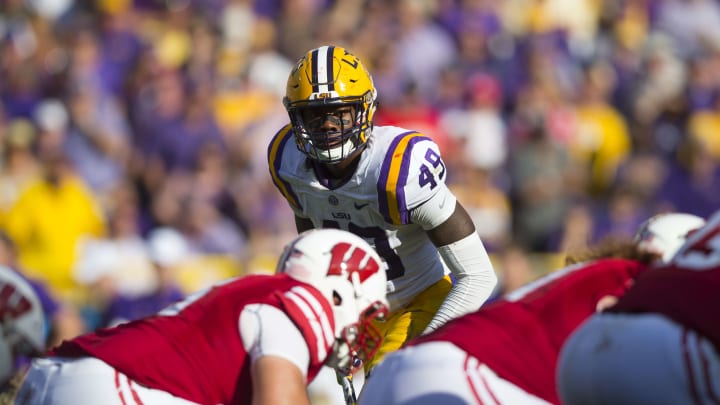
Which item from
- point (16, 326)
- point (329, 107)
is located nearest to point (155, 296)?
point (16, 326)

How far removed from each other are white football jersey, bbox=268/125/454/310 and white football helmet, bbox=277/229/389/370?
109 cm

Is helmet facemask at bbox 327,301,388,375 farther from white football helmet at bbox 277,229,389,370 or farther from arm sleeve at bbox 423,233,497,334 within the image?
arm sleeve at bbox 423,233,497,334

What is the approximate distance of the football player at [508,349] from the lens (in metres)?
3.48

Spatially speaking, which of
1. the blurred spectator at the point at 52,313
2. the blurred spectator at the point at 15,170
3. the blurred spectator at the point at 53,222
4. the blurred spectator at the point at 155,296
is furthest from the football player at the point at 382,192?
the blurred spectator at the point at 15,170

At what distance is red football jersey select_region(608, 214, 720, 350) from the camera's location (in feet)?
9.84

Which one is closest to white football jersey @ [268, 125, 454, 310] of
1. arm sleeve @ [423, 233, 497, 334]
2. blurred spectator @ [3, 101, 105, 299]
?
arm sleeve @ [423, 233, 497, 334]

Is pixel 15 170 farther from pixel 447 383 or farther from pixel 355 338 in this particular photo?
pixel 447 383

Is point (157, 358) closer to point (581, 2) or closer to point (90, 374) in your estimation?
point (90, 374)

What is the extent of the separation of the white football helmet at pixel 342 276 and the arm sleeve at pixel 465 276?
106cm

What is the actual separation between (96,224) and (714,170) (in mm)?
5495

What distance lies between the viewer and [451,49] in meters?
11.8

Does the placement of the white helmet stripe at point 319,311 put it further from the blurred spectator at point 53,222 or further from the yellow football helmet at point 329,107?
the blurred spectator at point 53,222

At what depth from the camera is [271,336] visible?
143 inches

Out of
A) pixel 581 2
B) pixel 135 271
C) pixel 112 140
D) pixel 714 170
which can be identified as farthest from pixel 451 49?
pixel 135 271
